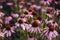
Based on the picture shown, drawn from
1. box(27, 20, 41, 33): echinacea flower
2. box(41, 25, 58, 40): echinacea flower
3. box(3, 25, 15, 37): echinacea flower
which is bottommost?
box(3, 25, 15, 37): echinacea flower

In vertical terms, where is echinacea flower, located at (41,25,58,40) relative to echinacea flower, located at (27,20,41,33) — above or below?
above

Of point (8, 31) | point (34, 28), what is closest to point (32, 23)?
point (34, 28)

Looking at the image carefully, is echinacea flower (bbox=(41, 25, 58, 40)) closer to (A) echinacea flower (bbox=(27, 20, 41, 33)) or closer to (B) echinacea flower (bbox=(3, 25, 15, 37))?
(A) echinacea flower (bbox=(27, 20, 41, 33))

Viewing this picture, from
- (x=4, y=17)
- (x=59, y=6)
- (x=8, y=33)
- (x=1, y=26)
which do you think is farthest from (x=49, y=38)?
(x=59, y=6)

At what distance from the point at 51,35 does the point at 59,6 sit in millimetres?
901

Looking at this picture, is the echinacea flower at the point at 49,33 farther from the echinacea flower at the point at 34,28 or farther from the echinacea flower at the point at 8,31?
Answer: the echinacea flower at the point at 8,31

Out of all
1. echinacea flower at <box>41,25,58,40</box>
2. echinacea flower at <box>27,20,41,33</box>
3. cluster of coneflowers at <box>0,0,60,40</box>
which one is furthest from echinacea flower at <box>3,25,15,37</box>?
echinacea flower at <box>41,25,58,40</box>

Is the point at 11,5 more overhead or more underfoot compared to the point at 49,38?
more underfoot

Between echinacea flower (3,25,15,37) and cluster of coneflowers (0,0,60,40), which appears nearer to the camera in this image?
cluster of coneflowers (0,0,60,40)

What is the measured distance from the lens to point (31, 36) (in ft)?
6.40

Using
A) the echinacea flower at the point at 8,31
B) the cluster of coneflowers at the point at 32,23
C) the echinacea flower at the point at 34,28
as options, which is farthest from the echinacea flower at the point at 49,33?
the echinacea flower at the point at 8,31

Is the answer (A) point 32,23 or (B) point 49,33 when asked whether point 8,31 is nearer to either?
(A) point 32,23

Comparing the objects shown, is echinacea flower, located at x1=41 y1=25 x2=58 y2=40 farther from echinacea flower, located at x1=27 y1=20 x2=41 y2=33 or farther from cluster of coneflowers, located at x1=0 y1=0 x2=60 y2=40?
echinacea flower, located at x1=27 y1=20 x2=41 y2=33

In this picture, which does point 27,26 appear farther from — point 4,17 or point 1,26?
point 4,17
